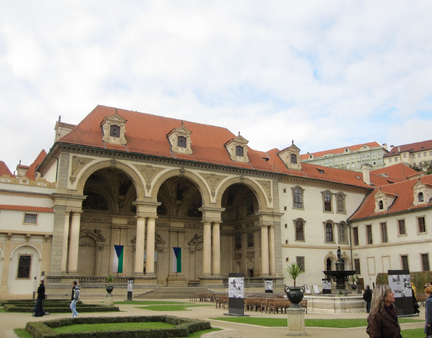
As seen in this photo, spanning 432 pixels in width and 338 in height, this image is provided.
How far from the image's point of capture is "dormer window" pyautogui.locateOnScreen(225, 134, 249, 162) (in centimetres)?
4156

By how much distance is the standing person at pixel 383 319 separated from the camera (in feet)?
20.1

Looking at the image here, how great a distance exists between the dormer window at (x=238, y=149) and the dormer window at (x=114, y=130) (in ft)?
34.3

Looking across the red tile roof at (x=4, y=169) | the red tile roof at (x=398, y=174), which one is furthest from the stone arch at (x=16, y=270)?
the red tile roof at (x=398, y=174)

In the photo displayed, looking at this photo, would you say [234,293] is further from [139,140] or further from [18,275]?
[139,140]

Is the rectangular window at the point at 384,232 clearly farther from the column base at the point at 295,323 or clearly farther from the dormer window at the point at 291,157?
the column base at the point at 295,323

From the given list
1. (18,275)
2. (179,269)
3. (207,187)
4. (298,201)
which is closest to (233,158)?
(207,187)

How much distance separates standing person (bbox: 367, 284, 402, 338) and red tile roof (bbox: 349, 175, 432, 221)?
115ft

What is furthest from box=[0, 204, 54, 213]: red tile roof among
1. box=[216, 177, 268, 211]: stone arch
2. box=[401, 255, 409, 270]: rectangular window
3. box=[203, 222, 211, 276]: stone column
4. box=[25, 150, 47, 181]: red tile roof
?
box=[401, 255, 409, 270]: rectangular window

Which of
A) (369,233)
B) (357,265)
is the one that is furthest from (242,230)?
(369,233)

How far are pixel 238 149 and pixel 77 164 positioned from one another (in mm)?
15276

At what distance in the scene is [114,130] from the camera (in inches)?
1430

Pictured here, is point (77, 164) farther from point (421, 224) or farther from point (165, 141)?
point (421, 224)

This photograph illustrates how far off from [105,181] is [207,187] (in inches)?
381

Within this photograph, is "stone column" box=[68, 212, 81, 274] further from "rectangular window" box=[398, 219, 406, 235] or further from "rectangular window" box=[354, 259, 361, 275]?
"rectangular window" box=[398, 219, 406, 235]
